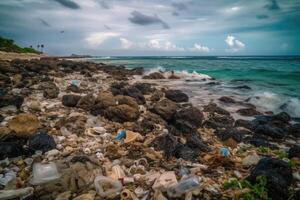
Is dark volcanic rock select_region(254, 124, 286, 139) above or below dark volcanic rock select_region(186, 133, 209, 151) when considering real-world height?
below

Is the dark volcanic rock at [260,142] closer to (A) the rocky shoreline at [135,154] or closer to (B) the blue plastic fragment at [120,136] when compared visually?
(A) the rocky shoreline at [135,154]

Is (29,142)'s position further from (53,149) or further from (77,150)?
(77,150)

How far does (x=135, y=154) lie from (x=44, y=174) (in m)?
1.94

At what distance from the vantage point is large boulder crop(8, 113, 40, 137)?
198 inches

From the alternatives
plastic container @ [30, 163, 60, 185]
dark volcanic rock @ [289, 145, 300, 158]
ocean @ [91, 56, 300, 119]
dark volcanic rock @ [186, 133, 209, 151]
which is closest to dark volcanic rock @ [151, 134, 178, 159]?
dark volcanic rock @ [186, 133, 209, 151]

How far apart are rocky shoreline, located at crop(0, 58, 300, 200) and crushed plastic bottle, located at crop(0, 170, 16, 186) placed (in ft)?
0.05

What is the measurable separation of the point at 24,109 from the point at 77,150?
367 centimetres

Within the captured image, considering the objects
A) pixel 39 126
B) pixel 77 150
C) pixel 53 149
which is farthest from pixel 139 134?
pixel 39 126

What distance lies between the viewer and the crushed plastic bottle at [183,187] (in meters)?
3.25

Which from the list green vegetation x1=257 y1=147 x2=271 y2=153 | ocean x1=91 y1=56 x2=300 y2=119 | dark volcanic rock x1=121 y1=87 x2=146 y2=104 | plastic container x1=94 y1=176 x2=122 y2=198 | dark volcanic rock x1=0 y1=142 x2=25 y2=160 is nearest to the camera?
plastic container x1=94 y1=176 x2=122 y2=198

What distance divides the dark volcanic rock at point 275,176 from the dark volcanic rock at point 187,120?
2755 millimetres

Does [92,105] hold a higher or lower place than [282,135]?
higher

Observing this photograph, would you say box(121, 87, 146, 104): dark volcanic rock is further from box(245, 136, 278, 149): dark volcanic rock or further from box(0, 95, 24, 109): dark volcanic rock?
box(245, 136, 278, 149): dark volcanic rock

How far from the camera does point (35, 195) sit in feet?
10.1
